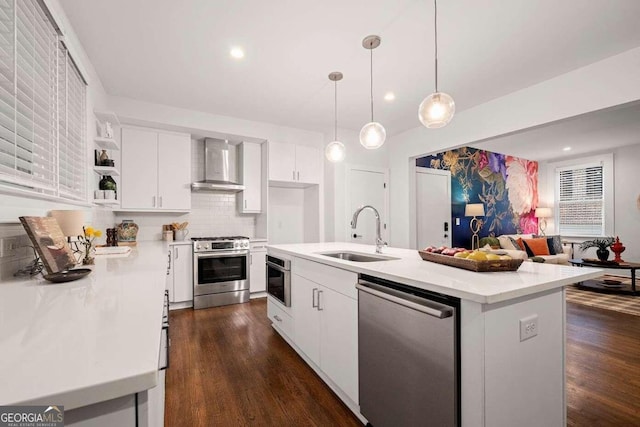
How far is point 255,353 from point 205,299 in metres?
1.67

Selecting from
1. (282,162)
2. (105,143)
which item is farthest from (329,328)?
(282,162)

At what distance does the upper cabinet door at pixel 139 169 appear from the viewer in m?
3.69

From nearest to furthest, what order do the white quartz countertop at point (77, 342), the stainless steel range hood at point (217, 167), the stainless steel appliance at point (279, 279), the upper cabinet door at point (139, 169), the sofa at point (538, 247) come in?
the white quartz countertop at point (77, 342), the stainless steel appliance at point (279, 279), the upper cabinet door at point (139, 169), the stainless steel range hood at point (217, 167), the sofa at point (538, 247)

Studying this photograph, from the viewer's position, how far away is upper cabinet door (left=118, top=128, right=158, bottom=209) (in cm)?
369

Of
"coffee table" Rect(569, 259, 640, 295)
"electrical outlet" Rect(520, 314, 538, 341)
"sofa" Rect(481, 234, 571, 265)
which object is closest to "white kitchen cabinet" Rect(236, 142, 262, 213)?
"electrical outlet" Rect(520, 314, 538, 341)

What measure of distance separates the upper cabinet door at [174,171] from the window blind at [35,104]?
60.3 inches

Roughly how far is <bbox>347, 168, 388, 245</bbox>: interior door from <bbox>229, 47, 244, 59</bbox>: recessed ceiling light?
101 inches

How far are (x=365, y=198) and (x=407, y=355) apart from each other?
378cm

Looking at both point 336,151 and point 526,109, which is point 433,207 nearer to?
point 526,109

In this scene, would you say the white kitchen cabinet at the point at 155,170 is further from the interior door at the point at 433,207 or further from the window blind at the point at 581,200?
the window blind at the point at 581,200

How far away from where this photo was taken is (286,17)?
2.18m

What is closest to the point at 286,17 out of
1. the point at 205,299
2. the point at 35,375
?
the point at 35,375

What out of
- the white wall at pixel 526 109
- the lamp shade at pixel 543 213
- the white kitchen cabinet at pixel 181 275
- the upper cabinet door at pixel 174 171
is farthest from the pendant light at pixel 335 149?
the lamp shade at pixel 543 213

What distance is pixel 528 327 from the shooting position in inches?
48.0
